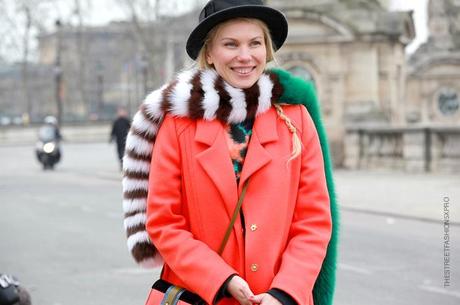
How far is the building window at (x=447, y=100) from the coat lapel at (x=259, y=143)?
3610cm

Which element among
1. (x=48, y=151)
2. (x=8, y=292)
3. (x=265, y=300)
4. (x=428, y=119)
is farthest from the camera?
(x=428, y=119)

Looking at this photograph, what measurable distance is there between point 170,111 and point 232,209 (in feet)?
1.44

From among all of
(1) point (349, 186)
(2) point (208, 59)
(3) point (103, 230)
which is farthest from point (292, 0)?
(2) point (208, 59)

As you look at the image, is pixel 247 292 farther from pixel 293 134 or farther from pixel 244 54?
pixel 244 54

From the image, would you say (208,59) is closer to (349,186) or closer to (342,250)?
(342,250)

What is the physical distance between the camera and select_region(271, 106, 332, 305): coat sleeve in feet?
9.85

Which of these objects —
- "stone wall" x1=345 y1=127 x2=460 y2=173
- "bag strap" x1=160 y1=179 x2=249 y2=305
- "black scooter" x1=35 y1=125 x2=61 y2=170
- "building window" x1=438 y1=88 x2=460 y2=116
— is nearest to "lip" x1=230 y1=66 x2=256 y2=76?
"bag strap" x1=160 y1=179 x2=249 y2=305

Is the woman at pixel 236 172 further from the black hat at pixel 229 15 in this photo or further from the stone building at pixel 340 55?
the stone building at pixel 340 55

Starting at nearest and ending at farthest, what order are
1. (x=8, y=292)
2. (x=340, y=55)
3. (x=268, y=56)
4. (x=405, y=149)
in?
(x=268, y=56) → (x=8, y=292) → (x=405, y=149) → (x=340, y=55)

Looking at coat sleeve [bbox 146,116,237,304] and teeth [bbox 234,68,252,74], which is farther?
teeth [bbox 234,68,252,74]

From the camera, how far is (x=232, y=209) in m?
3.07

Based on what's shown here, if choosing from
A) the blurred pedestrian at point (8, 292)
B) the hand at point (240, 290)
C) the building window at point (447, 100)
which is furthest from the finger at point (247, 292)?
the building window at point (447, 100)

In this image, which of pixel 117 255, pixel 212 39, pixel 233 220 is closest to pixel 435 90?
pixel 117 255

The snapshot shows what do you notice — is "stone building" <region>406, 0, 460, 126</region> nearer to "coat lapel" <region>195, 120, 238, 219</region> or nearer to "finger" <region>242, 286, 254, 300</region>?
"coat lapel" <region>195, 120, 238, 219</region>
